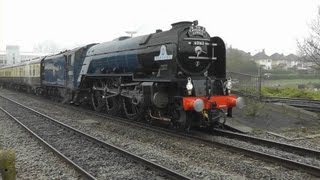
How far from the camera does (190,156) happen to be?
8.94m

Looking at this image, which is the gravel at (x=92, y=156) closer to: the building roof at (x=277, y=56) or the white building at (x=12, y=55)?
the building roof at (x=277, y=56)

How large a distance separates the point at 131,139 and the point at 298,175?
5.18m

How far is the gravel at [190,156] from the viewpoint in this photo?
24.3 feet

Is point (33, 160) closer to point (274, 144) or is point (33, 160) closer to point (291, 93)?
point (274, 144)

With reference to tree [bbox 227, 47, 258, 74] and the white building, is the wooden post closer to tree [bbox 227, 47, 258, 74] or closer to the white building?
tree [bbox 227, 47, 258, 74]

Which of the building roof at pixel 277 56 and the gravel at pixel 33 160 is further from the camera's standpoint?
the building roof at pixel 277 56

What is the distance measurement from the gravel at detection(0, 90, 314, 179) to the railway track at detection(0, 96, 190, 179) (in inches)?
16.1

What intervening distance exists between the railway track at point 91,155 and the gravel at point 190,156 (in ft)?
1.34

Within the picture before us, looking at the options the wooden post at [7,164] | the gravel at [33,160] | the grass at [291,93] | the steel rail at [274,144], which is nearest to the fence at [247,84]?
the grass at [291,93]

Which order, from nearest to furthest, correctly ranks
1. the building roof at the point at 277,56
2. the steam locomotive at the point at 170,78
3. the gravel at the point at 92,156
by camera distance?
the gravel at the point at 92,156 → the steam locomotive at the point at 170,78 → the building roof at the point at 277,56

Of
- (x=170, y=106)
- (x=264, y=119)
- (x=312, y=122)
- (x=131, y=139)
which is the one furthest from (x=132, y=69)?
(x=312, y=122)

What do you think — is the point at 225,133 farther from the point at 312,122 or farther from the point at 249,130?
the point at 312,122

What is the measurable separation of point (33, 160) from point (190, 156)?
3473 mm

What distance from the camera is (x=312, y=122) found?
14.7 meters
